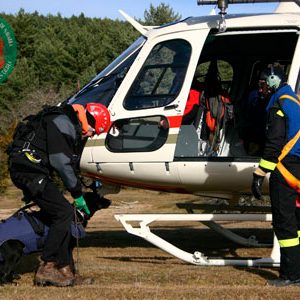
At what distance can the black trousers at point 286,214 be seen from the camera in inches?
265

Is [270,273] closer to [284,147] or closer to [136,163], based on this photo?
[284,147]

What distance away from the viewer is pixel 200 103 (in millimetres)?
8961

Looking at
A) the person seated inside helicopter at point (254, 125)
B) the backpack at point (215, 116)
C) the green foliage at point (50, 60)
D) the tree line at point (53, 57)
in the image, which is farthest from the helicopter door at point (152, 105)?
the green foliage at point (50, 60)

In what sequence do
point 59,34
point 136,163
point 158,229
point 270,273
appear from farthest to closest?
1. point 59,34
2. point 158,229
3. point 136,163
4. point 270,273

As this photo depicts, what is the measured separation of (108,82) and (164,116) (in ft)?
3.40

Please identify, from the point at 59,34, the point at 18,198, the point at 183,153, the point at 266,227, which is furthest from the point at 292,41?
the point at 59,34

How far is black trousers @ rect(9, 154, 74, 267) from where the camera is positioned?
666 cm

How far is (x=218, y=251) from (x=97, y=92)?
270cm

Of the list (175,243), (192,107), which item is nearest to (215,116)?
(192,107)

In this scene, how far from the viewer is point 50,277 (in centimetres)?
670

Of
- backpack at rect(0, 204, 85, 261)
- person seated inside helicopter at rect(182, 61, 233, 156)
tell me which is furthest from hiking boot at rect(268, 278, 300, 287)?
person seated inside helicopter at rect(182, 61, 233, 156)

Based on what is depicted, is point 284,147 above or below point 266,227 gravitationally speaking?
above

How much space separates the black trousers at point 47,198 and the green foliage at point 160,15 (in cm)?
3072

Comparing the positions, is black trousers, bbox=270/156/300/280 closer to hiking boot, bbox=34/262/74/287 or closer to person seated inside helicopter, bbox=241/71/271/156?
person seated inside helicopter, bbox=241/71/271/156
